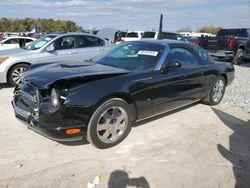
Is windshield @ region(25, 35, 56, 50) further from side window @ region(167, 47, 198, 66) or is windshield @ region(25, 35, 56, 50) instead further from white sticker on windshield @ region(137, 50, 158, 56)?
side window @ region(167, 47, 198, 66)

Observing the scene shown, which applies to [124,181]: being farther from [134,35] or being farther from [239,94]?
[134,35]

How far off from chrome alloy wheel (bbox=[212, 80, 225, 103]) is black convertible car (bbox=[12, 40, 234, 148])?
0.71 m

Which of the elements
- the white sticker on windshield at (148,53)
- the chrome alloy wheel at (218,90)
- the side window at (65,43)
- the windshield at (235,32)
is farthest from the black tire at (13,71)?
the windshield at (235,32)

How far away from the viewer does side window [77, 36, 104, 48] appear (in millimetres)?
8664

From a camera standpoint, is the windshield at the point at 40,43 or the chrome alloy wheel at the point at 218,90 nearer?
the chrome alloy wheel at the point at 218,90

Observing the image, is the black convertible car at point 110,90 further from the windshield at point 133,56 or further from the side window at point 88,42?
the side window at point 88,42

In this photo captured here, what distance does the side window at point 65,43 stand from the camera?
321 inches

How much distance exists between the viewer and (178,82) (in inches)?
191

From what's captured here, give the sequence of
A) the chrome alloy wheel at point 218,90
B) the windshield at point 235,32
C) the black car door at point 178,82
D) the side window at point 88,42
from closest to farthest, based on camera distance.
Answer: the black car door at point 178,82, the chrome alloy wheel at point 218,90, the side window at point 88,42, the windshield at point 235,32

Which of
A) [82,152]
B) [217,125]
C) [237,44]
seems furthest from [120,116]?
[237,44]

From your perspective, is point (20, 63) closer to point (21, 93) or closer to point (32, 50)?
point (32, 50)

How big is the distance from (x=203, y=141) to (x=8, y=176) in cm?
284

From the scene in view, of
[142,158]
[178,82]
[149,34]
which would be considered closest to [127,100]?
[142,158]

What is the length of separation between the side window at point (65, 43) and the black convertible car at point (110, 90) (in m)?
3.32
